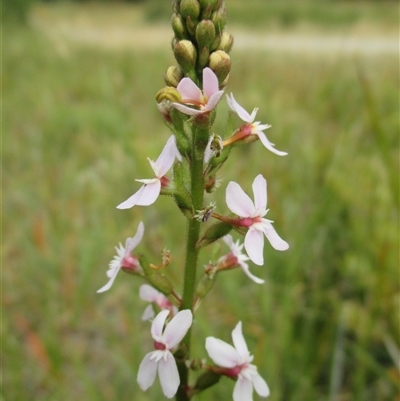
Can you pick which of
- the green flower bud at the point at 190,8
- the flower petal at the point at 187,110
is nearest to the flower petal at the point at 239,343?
the flower petal at the point at 187,110

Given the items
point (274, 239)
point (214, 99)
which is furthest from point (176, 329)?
point (214, 99)

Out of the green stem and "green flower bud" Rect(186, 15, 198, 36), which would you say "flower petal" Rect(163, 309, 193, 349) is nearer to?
the green stem

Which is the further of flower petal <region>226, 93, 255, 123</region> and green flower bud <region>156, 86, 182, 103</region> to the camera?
flower petal <region>226, 93, 255, 123</region>

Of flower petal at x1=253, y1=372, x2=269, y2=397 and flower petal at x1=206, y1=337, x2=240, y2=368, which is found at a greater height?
flower petal at x1=206, y1=337, x2=240, y2=368

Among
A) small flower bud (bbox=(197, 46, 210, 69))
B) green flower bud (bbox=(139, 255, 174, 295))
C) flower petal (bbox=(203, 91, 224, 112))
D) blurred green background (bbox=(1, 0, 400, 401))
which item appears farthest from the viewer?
blurred green background (bbox=(1, 0, 400, 401))

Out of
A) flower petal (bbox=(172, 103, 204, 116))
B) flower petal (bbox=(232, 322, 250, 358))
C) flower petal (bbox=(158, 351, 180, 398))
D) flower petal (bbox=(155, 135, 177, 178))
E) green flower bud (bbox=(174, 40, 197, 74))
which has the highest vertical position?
green flower bud (bbox=(174, 40, 197, 74))

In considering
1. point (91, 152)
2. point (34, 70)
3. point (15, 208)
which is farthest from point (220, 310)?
point (34, 70)

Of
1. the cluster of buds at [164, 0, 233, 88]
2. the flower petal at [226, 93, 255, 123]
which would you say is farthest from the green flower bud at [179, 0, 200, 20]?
the flower petal at [226, 93, 255, 123]
